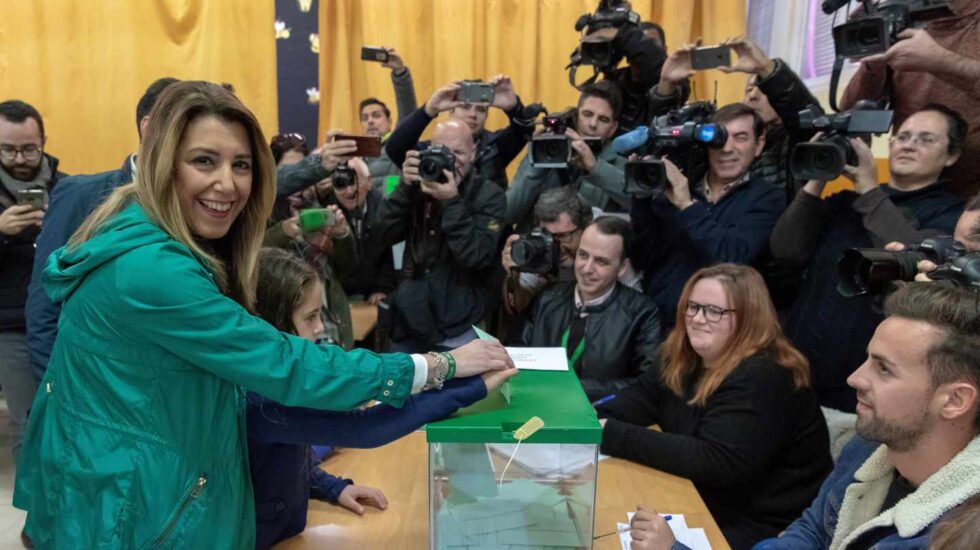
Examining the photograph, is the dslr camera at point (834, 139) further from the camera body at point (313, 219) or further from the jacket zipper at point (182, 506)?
the jacket zipper at point (182, 506)

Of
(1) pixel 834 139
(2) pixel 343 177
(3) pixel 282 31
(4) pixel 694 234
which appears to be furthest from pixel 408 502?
(3) pixel 282 31

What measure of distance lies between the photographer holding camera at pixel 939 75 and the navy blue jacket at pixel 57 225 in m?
2.11

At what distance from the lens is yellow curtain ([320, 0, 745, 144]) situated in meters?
4.20

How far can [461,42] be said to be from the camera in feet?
14.0

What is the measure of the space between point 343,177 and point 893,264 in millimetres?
2014

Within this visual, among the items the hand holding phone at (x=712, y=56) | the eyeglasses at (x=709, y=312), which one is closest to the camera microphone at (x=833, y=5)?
the hand holding phone at (x=712, y=56)

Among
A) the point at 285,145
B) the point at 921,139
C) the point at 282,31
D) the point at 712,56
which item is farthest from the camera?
the point at 282,31

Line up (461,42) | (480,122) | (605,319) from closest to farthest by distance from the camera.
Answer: (605,319), (480,122), (461,42)

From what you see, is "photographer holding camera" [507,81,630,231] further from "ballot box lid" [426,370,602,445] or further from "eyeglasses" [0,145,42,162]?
"eyeglasses" [0,145,42,162]

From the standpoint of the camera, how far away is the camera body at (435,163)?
2674 millimetres

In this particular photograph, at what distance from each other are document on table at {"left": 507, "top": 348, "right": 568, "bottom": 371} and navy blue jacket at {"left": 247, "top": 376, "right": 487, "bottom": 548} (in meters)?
0.28

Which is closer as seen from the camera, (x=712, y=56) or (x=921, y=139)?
(x=921, y=139)

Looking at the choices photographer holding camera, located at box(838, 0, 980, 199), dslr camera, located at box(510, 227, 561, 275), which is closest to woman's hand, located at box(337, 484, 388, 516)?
dslr camera, located at box(510, 227, 561, 275)

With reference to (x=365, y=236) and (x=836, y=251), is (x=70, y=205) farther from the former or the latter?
(x=836, y=251)
